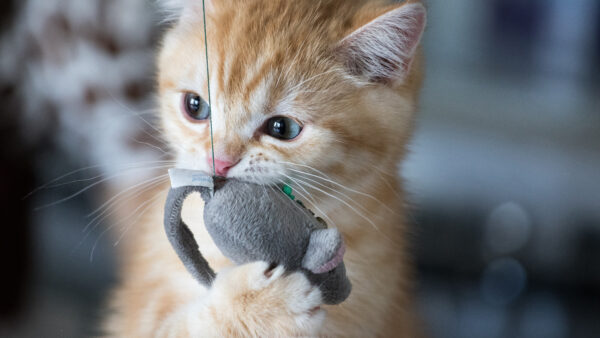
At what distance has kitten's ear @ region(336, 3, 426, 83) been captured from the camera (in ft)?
1.62

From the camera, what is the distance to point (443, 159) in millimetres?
602

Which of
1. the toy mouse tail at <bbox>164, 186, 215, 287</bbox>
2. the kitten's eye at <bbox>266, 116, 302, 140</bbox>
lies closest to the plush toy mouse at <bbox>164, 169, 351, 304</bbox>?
the toy mouse tail at <bbox>164, 186, 215, 287</bbox>

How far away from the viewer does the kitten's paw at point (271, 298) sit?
397mm

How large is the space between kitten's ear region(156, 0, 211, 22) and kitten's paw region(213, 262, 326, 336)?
0.64 ft

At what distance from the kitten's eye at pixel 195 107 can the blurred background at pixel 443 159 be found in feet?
0.18

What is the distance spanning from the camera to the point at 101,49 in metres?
0.39

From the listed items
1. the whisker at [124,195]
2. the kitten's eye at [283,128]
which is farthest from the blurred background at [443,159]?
the kitten's eye at [283,128]

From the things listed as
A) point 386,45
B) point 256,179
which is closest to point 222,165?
point 256,179

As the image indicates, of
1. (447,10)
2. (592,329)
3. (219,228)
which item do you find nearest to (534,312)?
(592,329)

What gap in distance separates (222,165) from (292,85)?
0.35 ft

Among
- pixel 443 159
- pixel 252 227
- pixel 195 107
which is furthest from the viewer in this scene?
pixel 443 159

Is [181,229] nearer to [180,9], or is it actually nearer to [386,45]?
[180,9]

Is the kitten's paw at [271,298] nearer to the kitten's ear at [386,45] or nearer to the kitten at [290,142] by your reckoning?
the kitten at [290,142]

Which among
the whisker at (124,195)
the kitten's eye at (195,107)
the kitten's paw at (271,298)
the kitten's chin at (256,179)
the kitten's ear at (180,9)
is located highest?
the kitten's ear at (180,9)
